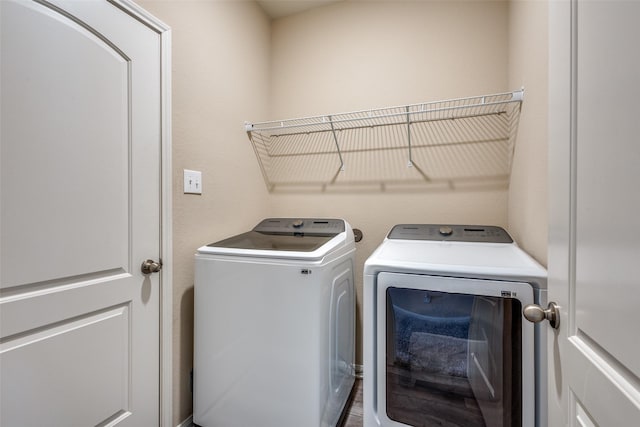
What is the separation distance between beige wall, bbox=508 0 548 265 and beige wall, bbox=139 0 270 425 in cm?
164

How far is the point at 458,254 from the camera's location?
1267 millimetres

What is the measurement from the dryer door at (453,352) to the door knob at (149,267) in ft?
3.37

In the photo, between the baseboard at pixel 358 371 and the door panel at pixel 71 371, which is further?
the baseboard at pixel 358 371

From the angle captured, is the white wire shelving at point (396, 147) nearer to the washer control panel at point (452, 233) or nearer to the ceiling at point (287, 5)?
the washer control panel at point (452, 233)

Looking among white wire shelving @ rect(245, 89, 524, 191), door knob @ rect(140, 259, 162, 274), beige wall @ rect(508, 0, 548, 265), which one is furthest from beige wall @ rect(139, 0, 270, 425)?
beige wall @ rect(508, 0, 548, 265)

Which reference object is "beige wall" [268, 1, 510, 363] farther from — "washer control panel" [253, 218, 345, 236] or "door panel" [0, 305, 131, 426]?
"door panel" [0, 305, 131, 426]

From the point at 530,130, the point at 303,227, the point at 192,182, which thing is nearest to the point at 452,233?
the point at 530,130

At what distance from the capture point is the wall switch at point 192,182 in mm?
1487

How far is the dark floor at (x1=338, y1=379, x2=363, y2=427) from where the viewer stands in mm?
1561

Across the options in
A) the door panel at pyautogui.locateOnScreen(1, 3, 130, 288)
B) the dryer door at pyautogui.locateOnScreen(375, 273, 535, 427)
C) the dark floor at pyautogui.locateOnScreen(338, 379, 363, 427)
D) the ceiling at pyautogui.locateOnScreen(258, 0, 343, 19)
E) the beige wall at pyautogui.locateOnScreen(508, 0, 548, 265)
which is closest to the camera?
the door panel at pyautogui.locateOnScreen(1, 3, 130, 288)

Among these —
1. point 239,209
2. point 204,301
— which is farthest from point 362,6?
point 204,301

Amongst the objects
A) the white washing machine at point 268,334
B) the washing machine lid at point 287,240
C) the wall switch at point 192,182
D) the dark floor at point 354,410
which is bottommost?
the dark floor at point 354,410

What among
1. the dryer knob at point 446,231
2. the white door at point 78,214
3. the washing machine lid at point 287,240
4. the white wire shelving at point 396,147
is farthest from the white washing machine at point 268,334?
the white wire shelving at point 396,147

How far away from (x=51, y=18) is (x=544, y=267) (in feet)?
6.50
